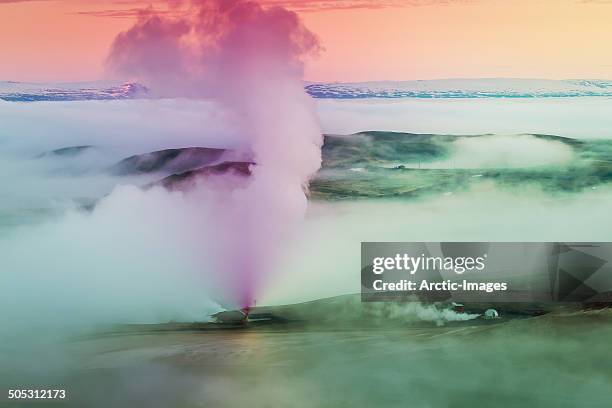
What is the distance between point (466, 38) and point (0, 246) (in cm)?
181

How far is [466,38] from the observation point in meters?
3.34

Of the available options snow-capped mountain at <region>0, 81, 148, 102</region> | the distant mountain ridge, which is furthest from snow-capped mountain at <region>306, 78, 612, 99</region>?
snow-capped mountain at <region>0, 81, 148, 102</region>

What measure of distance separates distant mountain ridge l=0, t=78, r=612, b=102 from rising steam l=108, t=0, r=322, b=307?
67 mm

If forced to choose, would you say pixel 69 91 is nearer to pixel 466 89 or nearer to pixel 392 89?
pixel 392 89

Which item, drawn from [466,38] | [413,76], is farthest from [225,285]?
[466,38]

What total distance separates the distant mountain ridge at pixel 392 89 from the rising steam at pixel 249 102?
0.07 metres

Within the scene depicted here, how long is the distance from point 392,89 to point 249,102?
0.52 meters

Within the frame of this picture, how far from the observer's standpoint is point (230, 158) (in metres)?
3.37

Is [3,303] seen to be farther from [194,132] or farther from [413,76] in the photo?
[413,76]

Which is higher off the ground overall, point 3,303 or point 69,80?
point 69,80

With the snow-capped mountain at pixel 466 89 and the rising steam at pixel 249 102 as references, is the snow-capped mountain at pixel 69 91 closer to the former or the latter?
the rising steam at pixel 249 102

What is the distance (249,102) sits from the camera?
3.36 meters

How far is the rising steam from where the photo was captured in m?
3.29

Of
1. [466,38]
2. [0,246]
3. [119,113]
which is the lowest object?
[0,246]
